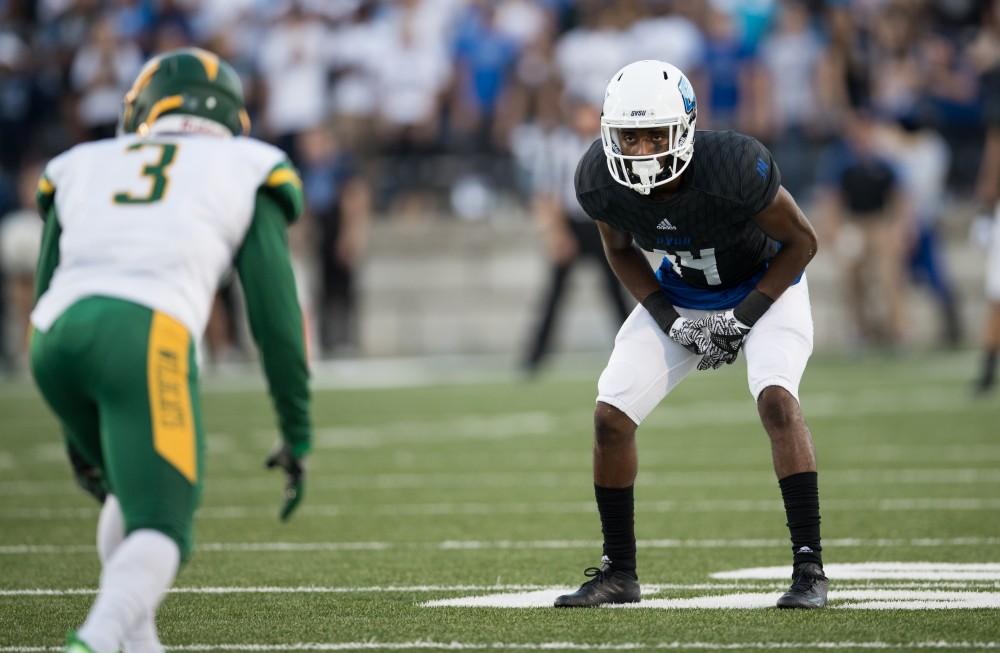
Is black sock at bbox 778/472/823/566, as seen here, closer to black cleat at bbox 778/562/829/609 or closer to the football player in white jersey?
black cleat at bbox 778/562/829/609

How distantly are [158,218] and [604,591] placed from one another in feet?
6.47

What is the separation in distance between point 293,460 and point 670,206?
1.59m

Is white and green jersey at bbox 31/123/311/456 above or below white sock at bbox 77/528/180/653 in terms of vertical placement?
above

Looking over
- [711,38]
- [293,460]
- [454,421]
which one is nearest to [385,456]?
[454,421]

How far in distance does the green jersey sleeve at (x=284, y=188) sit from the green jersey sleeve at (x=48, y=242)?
1.67ft

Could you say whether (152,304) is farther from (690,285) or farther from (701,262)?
(690,285)

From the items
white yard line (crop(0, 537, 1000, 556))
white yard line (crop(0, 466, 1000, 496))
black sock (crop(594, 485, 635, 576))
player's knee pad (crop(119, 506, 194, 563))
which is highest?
player's knee pad (crop(119, 506, 194, 563))

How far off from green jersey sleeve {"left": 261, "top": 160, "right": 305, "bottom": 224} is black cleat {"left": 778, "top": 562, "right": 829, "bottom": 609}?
1863mm

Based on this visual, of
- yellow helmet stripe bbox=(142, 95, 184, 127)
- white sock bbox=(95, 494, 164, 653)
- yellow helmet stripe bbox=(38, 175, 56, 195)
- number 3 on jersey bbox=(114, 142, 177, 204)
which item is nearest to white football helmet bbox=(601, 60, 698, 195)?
yellow helmet stripe bbox=(142, 95, 184, 127)

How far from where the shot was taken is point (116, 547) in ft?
14.1

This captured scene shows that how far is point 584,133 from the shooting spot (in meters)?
14.1

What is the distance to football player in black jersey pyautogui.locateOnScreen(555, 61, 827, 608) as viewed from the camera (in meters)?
5.33

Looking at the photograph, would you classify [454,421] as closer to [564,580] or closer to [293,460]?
[564,580]

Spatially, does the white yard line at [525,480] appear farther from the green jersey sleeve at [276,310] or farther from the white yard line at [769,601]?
the green jersey sleeve at [276,310]
